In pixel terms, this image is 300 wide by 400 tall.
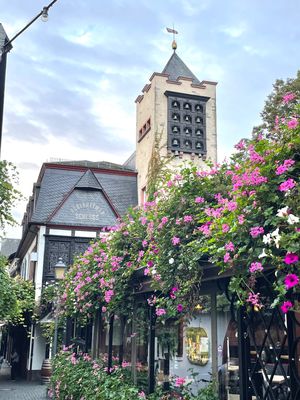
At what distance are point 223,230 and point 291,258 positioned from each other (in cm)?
77

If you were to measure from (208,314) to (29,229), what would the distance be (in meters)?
20.2

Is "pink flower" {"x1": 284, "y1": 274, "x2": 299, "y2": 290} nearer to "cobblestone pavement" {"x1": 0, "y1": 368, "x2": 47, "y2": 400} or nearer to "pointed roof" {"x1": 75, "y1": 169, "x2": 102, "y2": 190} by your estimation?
"cobblestone pavement" {"x1": 0, "y1": 368, "x2": 47, "y2": 400}

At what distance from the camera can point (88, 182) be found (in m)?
25.3

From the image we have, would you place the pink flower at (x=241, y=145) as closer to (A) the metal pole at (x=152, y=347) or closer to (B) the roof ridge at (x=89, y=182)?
(A) the metal pole at (x=152, y=347)

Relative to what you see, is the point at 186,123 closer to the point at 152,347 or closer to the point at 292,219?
the point at 152,347

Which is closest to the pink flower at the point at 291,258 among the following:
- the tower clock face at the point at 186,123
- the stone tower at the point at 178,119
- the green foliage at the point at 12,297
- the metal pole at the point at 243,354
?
the metal pole at the point at 243,354

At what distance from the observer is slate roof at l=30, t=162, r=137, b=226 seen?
2405cm

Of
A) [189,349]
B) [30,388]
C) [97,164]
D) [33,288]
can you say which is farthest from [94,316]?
[97,164]

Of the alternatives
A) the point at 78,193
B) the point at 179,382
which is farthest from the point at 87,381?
the point at 78,193

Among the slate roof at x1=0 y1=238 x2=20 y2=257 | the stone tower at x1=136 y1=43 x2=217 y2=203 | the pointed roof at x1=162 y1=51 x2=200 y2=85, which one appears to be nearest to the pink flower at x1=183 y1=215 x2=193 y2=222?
the stone tower at x1=136 y1=43 x2=217 y2=203

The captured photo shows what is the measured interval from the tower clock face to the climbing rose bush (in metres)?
16.9

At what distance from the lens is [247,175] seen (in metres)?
3.90

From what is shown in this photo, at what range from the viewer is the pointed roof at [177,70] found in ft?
89.9

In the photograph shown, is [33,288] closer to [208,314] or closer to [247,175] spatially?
[208,314]
